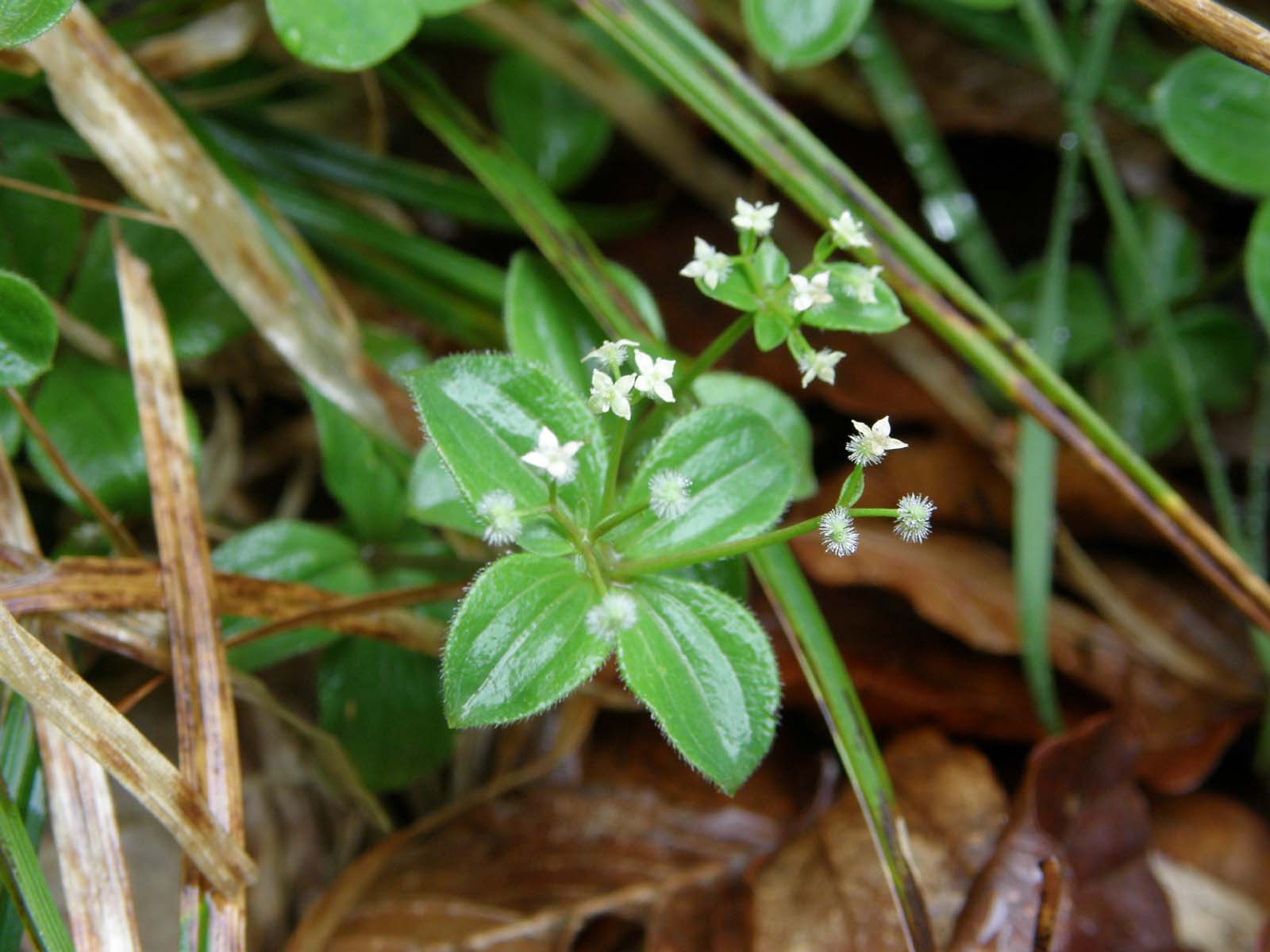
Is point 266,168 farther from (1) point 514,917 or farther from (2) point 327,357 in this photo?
(1) point 514,917

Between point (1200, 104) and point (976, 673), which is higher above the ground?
point (1200, 104)

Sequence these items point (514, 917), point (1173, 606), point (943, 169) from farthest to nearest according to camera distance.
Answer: point (943, 169) < point (1173, 606) < point (514, 917)

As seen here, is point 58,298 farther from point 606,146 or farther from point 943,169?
point 943,169

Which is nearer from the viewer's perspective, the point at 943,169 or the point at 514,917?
the point at 514,917

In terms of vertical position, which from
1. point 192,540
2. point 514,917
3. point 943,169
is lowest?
point 514,917

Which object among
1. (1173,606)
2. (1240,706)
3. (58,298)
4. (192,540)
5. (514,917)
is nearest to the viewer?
(192,540)

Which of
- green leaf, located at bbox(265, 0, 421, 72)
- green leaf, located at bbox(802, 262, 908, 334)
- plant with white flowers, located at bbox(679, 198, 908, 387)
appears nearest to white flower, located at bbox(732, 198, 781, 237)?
plant with white flowers, located at bbox(679, 198, 908, 387)

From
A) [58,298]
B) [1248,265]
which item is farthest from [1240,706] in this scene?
[58,298]
